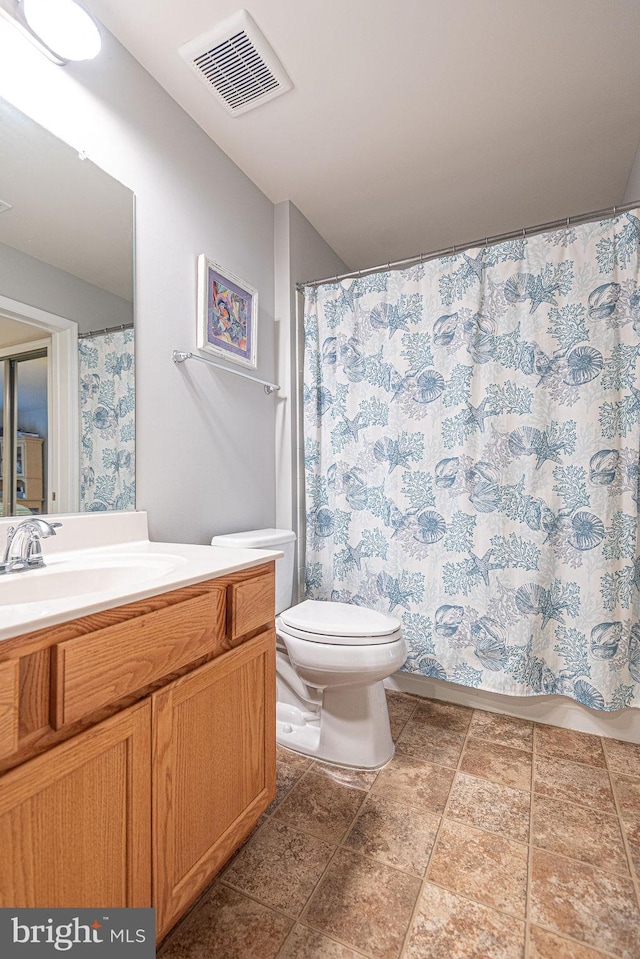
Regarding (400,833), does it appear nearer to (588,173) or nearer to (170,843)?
(170,843)

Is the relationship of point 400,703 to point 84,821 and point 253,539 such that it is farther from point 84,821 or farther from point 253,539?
point 84,821

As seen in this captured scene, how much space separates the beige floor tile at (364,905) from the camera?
0.96m

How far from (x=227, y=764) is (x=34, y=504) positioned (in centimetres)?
81

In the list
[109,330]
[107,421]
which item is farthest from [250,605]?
[109,330]

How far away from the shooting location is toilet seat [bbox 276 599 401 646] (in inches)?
59.4

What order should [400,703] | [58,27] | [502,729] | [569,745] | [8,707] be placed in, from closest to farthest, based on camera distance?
1. [8,707]
2. [58,27]
3. [569,745]
4. [502,729]
5. [400,703]

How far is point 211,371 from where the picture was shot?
1813 mm

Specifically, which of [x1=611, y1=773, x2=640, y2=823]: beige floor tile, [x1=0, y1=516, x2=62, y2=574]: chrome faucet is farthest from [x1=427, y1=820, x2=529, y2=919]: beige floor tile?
[x1=0, y1=516, x2=62, y2=574]: chrome faucet

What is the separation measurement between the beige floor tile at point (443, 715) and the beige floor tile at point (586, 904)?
2.12ft

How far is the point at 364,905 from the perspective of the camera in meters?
1.03

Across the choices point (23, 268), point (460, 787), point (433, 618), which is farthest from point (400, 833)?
point (23, 268)

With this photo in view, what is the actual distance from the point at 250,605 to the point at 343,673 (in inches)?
21.7

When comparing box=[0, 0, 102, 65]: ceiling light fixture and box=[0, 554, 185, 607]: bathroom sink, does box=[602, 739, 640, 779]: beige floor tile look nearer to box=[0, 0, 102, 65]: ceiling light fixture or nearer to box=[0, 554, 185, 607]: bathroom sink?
box=[0, 554, 185, 607]: bathroom sink

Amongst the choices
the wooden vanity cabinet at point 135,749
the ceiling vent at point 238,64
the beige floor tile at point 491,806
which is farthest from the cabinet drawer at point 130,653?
the ceiling vent at point 238,64
